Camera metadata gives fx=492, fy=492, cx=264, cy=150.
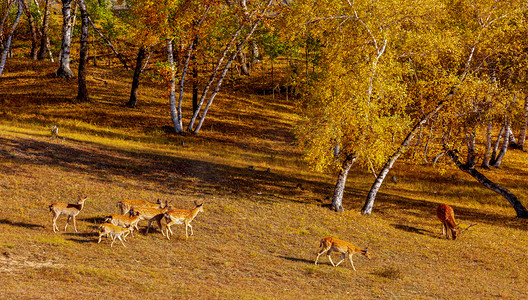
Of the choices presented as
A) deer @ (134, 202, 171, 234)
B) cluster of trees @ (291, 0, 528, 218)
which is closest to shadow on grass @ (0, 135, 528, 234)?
cluster of trees @ (291, 0, 528, 218)

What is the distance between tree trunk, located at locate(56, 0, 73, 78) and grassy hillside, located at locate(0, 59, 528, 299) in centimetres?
235

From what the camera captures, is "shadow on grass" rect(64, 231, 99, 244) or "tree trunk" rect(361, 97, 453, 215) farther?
"tree trunk" rect(361, 97, 453, 215)

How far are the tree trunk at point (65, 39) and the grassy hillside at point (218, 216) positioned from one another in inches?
92.6

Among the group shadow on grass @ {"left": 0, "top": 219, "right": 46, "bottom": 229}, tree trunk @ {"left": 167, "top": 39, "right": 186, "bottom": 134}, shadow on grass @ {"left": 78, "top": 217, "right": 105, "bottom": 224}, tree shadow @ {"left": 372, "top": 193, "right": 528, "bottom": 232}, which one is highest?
tree trunk @ {"left": 167, "top": 39, "right": 186, "bottom": 134}

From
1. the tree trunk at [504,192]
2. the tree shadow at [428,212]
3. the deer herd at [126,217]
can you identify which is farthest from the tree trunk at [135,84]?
the deer herd at [126,217]

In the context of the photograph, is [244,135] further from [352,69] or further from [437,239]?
[437,239]

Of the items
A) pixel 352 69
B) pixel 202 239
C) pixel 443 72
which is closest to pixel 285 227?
pixel 202 239

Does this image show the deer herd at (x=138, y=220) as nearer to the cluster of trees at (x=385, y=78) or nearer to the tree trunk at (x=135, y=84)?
the cluster of trees at (x=385, y=78)

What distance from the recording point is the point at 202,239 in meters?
18.6

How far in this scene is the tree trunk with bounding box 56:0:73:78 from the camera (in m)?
45.5

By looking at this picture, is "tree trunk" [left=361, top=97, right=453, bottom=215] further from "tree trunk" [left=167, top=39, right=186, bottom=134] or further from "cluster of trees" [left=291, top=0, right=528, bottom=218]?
"tree trunk" [left=167, top=39, right=186, bottom=134]

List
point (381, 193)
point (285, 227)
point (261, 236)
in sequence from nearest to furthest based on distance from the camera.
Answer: point (261, 236), point (285, 227), point (381, 193)

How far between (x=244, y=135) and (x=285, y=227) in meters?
22.9

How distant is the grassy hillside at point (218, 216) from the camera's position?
14.1 metres
